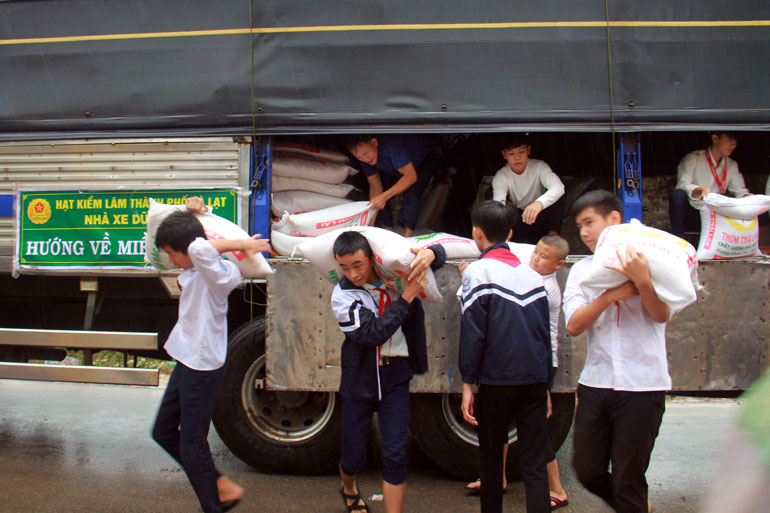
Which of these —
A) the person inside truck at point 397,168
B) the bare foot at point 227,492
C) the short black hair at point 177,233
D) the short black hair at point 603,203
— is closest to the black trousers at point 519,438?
the short black hair at point 603,203

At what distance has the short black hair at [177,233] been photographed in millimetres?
3252

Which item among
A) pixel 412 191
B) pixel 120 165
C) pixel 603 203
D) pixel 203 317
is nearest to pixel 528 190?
pixel 412 191

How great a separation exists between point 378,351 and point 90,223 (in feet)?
7.44

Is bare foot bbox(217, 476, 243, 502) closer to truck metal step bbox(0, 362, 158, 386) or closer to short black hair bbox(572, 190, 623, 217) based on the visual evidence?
truck metal step bbox(0, 362, 158, 386)

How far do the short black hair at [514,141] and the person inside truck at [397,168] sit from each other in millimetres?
491

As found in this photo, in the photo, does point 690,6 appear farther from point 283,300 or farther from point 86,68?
point 86,68

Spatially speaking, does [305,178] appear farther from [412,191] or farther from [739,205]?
[739,205]

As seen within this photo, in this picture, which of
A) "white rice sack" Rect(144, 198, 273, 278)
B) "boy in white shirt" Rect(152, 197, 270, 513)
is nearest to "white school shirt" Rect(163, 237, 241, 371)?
"boy in white shirt" Rect(152, 197, 270, 513)

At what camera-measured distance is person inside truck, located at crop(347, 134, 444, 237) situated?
15.6 ft

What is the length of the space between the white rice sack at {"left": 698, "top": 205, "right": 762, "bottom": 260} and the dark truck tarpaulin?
59cm

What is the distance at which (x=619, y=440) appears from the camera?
2.77 m

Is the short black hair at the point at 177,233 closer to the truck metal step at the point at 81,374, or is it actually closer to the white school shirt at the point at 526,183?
the truck metal step at the point at 81,374

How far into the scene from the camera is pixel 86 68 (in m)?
4.48

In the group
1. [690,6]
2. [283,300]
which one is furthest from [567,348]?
[690,6]
